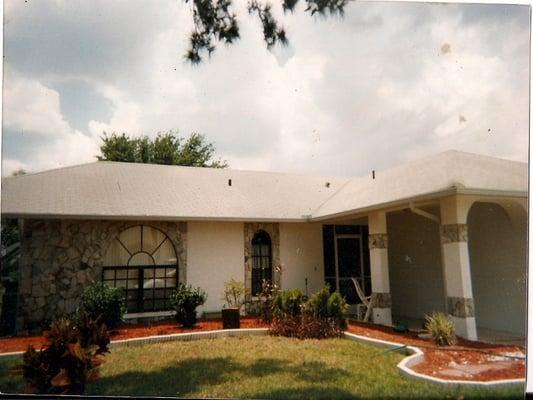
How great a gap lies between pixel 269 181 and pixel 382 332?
726 centimetres

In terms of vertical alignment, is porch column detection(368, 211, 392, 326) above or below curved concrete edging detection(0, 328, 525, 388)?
above

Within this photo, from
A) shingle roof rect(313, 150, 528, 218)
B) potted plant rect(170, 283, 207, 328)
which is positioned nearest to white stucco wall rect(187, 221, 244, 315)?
potted plant rect(170, 283, 207, 328)

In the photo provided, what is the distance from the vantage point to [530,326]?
211 inches

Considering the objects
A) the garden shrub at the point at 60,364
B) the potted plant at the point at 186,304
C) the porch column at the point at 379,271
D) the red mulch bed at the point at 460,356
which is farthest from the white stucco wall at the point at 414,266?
the garden shrub at the point at 60,364

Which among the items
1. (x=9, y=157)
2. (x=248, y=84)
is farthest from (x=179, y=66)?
(x=9, y=157)

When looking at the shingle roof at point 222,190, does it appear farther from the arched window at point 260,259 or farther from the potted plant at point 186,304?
the potted plant at point 186,304

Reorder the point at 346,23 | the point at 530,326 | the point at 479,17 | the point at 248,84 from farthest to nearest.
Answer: the point at 248,84 < the point at 346,23 < the point at 479,17 < the point at 530,326

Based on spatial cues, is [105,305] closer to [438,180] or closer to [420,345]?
[420,345]

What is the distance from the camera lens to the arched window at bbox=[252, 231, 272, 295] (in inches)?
448

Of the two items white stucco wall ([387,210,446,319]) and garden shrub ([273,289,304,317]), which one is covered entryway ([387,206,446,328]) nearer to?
white stucco wall ([387,210,446,319])

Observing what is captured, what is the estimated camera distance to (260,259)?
11570 mm

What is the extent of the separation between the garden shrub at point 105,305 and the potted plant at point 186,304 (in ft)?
4.18

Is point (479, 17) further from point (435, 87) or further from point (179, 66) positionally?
point (179, 66)

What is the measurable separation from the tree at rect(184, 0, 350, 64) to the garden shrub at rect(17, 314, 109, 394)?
Result: 15.1 ft
